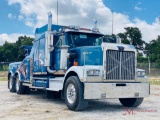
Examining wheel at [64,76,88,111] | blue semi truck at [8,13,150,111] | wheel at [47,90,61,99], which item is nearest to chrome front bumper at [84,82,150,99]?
blue semi truck at [8,13,150,111]

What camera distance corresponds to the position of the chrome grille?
909 cm

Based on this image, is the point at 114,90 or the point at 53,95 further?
the point at 53,95

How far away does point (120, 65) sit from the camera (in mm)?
9227

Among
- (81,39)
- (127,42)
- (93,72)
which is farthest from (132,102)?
(127,42)

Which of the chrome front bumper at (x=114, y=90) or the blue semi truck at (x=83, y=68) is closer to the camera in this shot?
the chrome front bumper at (x=114, y=90)

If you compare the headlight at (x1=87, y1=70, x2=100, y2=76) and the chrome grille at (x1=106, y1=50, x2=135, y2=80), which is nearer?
the headlight at (x1=87, y1=70, x2=100, y2=76)

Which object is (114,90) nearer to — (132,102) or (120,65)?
(120,65)

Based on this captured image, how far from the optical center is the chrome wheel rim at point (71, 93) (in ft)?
30.0

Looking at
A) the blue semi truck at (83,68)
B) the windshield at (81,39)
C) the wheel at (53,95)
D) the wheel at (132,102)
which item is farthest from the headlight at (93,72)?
the wheel at (53,95)

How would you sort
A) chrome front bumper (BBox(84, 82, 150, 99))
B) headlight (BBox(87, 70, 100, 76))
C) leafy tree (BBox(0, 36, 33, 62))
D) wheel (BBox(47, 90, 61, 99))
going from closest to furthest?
1. chrome front bumper (BBox(84, 82, 150, 99))
2. headlight (BBox(87, 70, 100, 76))
3. wheel (BBox(47, 90, 61, 99))
4. leafy tree (BBox(0, 36, 33, 62))

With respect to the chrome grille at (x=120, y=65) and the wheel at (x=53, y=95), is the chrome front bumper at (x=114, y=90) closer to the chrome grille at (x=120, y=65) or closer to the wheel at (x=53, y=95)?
the chrome grille at (x=120, y=65)

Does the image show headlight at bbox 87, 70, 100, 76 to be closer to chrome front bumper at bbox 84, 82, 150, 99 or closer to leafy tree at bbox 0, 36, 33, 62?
chrome front bumper at bbox 84, 82, 150, 99

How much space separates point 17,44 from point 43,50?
2555 inches

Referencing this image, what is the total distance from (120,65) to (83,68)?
1.22 m
